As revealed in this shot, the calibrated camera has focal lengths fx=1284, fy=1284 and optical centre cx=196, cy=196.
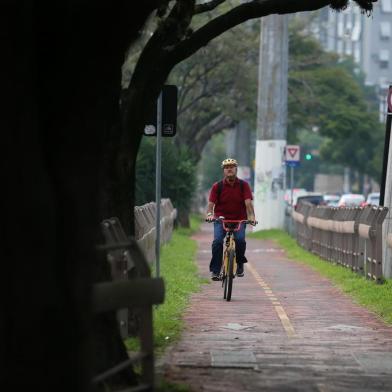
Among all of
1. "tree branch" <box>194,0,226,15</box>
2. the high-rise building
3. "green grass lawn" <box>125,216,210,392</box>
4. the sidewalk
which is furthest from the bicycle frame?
the high-rise building

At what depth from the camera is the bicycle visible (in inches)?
673

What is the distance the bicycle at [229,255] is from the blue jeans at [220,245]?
0.06 metres

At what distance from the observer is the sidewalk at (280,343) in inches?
402

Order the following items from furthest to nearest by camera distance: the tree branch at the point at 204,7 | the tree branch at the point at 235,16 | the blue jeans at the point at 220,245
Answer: the blue jeans at the point at 220,245 < the tree branch at the point at 204,7 < the tree branch at the point at 235,16

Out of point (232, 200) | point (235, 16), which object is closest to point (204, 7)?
point (235, 16)

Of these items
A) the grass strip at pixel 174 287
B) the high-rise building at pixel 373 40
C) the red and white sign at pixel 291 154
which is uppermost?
the high-rise building at pixel 373 40

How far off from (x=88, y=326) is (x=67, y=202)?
0.68 meters

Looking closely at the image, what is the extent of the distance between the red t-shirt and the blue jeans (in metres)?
0.17

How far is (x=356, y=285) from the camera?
1958cm

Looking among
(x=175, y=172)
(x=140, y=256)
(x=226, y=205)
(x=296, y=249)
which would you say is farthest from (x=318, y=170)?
(x=140, y=256)

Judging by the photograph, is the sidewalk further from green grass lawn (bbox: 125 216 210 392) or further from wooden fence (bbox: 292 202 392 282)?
wooden fence (bbox: 292 202 392 282)

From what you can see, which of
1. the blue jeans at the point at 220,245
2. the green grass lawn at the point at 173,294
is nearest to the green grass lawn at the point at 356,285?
the blue jeans at the point at 220,245

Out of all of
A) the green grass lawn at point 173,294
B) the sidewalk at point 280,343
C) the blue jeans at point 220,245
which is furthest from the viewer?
the blue jeans at point 220,245

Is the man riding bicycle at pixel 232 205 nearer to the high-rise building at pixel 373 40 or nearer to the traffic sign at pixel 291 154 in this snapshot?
the traffic sign at pixel 291 154
